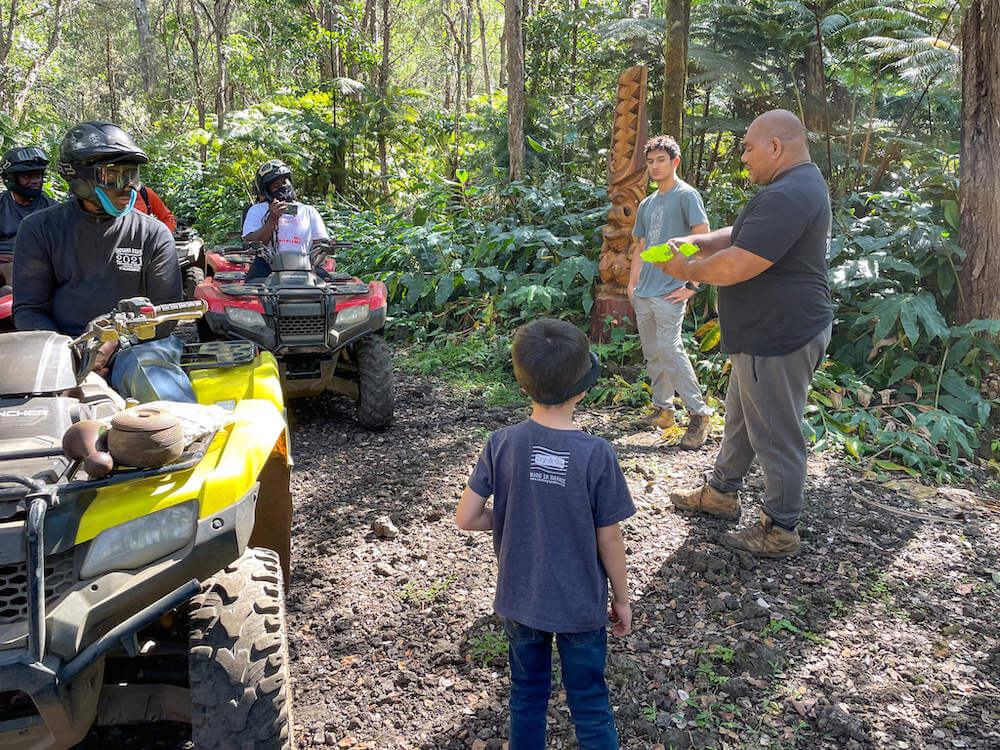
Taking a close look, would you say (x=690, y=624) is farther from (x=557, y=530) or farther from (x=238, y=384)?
(x=238, y=384)

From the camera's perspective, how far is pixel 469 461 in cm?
457

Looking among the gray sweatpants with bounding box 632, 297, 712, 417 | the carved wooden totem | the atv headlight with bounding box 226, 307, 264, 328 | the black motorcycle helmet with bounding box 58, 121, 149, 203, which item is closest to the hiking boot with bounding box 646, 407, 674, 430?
the gray sweatpants with bounding box 632, 297, 712, 417

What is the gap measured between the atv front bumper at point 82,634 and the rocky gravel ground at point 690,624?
84cm

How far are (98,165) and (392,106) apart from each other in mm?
11282

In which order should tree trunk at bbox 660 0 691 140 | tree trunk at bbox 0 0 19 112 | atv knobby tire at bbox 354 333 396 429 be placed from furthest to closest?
tree trunk at bbox 0 0 19 112 → tree trunk at bbox 660 0 691 140 → atv knobby tire at bbox 354 333 396 429

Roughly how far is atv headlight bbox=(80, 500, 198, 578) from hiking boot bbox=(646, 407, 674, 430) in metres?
3.85

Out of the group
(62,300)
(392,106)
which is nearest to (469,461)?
(62,300)

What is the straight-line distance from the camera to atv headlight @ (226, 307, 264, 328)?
465cm

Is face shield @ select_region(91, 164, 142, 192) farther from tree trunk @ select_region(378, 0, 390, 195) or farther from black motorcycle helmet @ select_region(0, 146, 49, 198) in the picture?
tree trunk @ select_region(378, 0, 390, 195)

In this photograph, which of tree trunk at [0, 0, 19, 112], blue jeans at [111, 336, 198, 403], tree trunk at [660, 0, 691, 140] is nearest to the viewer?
blue jeans at [111, 336, 198, 403]

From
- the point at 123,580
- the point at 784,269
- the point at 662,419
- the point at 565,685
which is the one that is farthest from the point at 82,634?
the point at 662,419

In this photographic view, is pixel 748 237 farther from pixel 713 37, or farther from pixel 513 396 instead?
pixel 713 37

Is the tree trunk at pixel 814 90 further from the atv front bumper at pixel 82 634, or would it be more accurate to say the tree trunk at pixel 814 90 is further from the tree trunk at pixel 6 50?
the tree trunk at pixel 6 50

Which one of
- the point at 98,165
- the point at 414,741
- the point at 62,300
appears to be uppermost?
the point at 98,165
